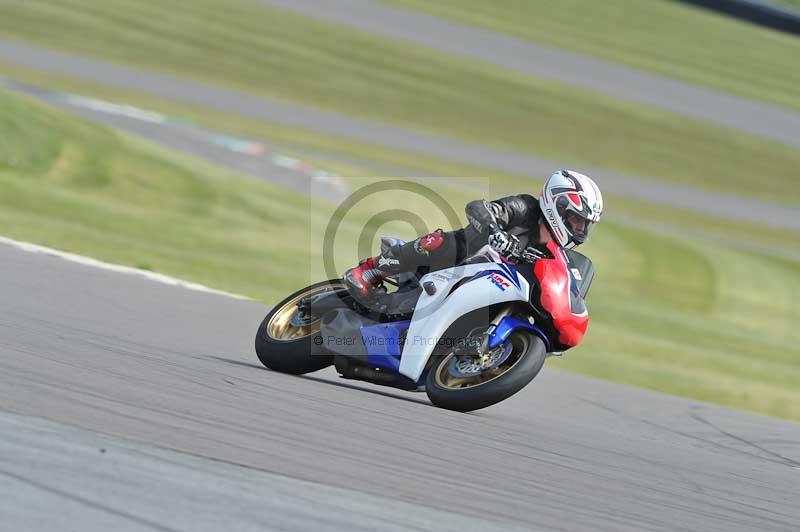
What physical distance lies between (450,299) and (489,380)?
1.86 feet

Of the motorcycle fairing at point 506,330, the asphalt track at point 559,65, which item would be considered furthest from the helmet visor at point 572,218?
the asphalt track at point 559,65

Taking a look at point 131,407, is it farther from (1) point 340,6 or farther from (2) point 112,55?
(1) point 340,6

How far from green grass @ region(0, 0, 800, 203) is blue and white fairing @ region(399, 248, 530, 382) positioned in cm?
2200

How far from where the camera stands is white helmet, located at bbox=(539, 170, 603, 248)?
682 centimetres

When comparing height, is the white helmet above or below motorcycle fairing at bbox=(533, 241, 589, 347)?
above

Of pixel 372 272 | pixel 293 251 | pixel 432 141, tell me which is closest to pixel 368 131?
pixel 432 141

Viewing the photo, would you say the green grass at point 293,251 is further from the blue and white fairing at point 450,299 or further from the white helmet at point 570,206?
the blue and white fairing at point 450,299

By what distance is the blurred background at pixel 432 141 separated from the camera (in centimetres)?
1559

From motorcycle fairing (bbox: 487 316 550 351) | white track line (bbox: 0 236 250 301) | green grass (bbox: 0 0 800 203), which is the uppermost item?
motorcycle fairing (bbox: 487 316 550 351)

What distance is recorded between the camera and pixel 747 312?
19672mm

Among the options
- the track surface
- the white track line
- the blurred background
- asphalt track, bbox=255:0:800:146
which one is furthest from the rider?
asphalt track, bbox=255:0:800:146

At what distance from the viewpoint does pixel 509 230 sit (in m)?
7.05

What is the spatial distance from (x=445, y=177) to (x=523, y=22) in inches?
682

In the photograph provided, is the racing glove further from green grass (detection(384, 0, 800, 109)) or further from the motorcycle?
green grass (detection(384, 0, 800, 109))
